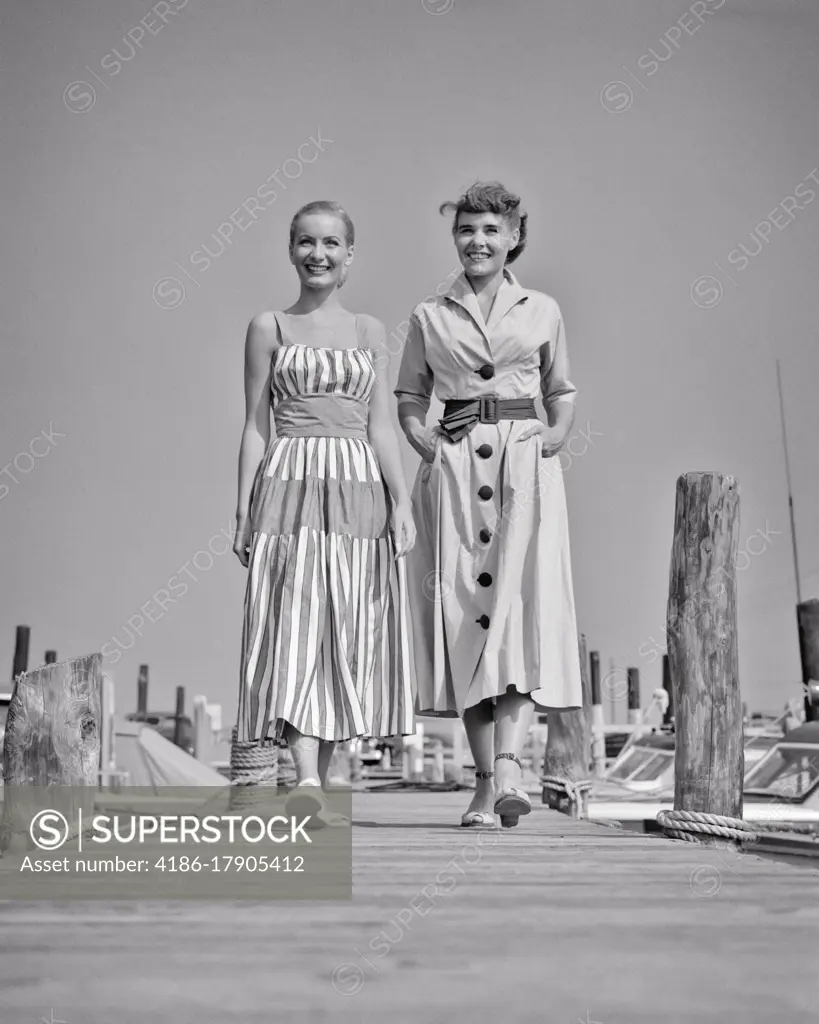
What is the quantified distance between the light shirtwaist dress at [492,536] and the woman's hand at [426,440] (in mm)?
38

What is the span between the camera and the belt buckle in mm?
4336

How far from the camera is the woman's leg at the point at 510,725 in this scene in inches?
157

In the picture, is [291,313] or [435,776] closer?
[291,313]

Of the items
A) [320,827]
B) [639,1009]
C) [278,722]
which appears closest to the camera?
[639,1009]

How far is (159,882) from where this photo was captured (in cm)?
222

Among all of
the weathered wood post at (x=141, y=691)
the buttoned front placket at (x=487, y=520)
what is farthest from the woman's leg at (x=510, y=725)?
the weathered wood post at (x=141, y=691)

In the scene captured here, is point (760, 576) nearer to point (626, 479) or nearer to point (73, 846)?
point (626, 479)

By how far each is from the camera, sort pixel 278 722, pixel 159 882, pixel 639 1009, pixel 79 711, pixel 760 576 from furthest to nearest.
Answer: pixel 760 576 < pixel 278 722 < pixel 79 711 < pixel 159 882 < pixel 639 1009

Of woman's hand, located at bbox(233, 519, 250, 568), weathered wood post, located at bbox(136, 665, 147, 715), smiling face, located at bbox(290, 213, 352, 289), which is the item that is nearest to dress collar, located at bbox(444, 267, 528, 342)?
smiling face, located at bbox(290, 213, 352, 289)

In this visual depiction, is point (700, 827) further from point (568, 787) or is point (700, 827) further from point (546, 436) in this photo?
point (568, 787)

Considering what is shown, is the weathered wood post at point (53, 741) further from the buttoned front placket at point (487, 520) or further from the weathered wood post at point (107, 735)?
the weathered wood post at point (107, 735)

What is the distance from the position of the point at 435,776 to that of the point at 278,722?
14.7 meters

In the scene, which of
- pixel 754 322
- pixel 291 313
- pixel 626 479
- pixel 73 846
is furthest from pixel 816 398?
pixel 73 846

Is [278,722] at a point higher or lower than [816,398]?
lower
